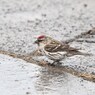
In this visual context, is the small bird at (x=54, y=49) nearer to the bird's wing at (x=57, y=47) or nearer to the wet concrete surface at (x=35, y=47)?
the bird's wing at (x=57, y=47)

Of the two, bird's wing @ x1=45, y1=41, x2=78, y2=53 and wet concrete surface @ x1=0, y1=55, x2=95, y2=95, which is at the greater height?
bird's wing @ x1=45, y1=41, x2=78, y2=53

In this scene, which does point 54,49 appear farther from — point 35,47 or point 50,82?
point 50,82

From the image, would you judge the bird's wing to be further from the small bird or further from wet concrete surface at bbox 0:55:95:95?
wet concrete surface at bbox 0:55:95:95

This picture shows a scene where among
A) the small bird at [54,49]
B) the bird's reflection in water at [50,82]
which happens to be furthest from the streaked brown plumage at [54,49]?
the bird's reflection in water at [50,82]

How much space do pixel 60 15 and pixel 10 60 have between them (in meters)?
3.83

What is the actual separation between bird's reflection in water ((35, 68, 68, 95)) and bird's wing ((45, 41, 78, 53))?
2.69 ft

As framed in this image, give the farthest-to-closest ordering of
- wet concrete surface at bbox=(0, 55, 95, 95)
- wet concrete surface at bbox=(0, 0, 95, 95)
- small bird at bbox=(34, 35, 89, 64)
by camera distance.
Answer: small bird at bbox=(34, 35, 89, 64) → wet concrete surface at bbox=(0, 0, 95, 95) → wet concrete surface at bbox=(0, 55, 95, 95)

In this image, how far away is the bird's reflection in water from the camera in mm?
5477

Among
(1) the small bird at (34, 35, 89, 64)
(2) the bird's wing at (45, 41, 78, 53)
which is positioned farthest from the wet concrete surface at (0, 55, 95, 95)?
(2) the bird's wing at (45, 41, 78, 53)

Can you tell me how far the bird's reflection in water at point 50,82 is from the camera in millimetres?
5477

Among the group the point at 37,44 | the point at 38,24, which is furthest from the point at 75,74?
the point at 38,24

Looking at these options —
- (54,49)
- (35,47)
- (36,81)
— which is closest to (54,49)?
(54,49)

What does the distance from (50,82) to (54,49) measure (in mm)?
1750

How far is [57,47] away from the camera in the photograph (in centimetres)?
752
